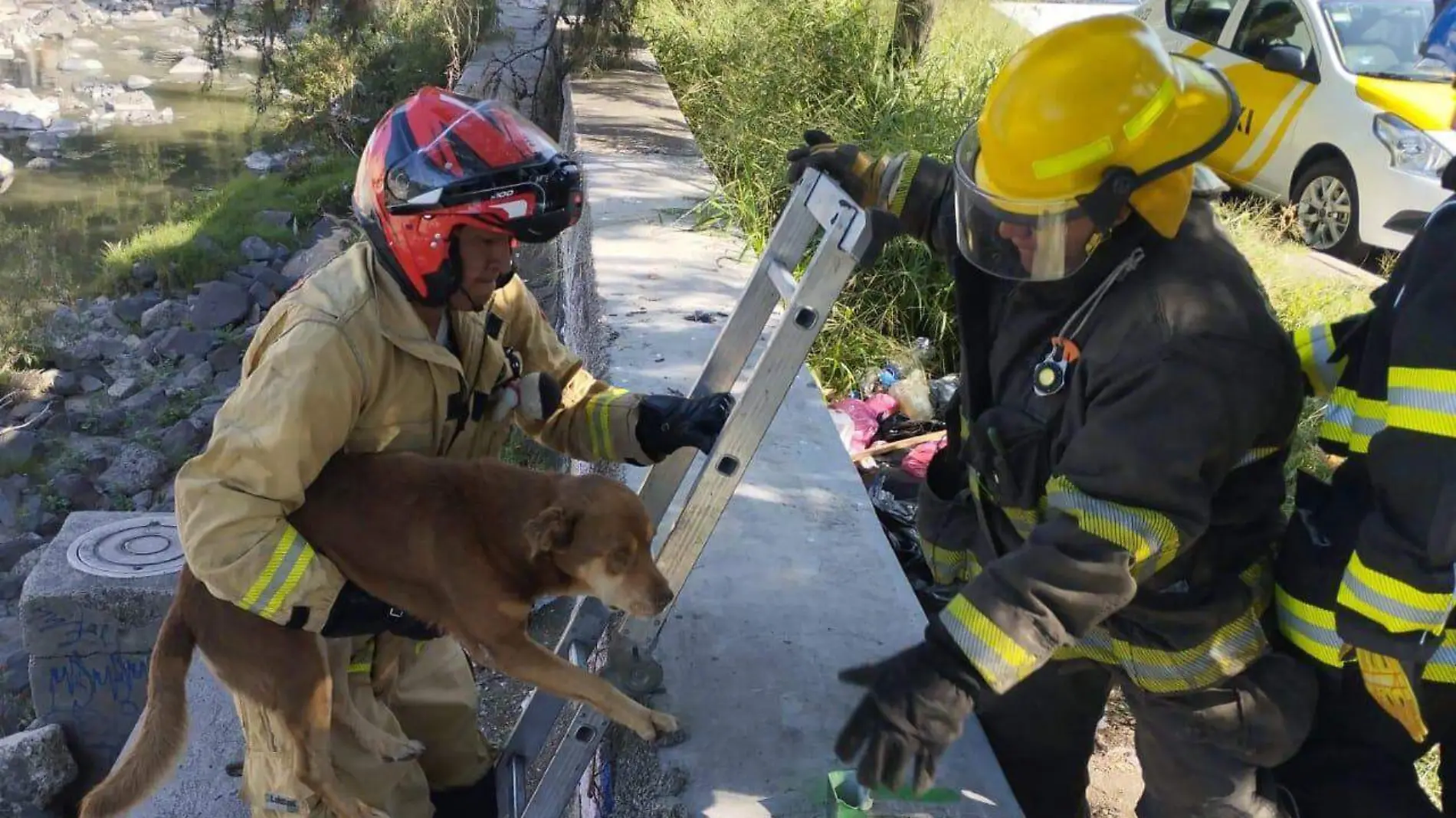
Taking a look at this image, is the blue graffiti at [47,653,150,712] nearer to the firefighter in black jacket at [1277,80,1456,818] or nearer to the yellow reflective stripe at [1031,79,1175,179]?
the yellow reflective stripe at [1031,79,1175,179]

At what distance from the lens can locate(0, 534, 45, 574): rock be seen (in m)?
7.07

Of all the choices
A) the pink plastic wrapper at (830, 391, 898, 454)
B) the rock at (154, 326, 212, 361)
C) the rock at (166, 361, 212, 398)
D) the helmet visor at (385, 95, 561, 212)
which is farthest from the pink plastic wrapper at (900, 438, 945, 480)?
the rock at (154, 326, 212, 361)

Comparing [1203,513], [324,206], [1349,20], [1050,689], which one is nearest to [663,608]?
[1050,689]

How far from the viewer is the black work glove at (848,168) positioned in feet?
8.86

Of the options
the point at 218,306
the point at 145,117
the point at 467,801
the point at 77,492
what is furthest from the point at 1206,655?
the point at 145,117

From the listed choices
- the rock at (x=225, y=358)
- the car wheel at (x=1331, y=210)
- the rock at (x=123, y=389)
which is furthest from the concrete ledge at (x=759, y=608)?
the rock at (x=123, y=389)

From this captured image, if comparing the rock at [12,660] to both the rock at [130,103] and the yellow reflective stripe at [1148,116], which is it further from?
the rock at [130,103]

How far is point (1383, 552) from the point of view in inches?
71.9

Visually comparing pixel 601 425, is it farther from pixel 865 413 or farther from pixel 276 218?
pixel 276 218

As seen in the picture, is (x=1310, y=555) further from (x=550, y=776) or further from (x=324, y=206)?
(x=324, y=206)

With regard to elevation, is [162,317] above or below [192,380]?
below

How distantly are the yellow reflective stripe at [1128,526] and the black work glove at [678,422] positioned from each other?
948mm

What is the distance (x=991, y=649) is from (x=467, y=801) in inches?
77.7

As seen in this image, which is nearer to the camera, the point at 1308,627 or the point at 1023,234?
the point at 1023,234
